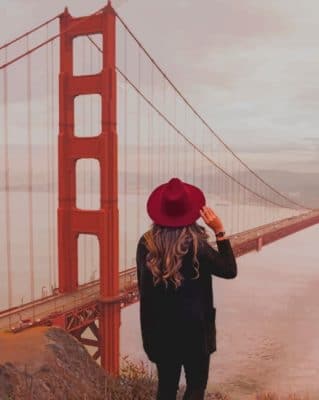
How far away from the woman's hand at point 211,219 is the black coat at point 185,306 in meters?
0.06

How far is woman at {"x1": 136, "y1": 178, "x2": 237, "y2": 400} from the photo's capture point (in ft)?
8.14

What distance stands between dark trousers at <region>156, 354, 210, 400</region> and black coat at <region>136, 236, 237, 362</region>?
6 centimetres

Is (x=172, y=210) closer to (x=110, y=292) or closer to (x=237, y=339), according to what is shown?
(x=110, y=292)

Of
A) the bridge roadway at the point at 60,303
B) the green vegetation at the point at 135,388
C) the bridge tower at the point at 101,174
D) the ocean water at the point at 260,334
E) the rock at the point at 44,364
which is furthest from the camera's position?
the ocean water at the point at 260,334

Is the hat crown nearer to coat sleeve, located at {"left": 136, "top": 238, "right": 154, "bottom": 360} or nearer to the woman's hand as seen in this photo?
the woman's hand

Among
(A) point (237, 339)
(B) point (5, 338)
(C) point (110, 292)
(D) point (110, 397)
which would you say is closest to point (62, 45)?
(C) point (110, 292)

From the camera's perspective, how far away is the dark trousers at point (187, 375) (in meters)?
2.70

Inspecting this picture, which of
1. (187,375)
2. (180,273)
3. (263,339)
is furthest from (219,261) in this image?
(263,339)

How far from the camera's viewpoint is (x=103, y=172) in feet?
47.2

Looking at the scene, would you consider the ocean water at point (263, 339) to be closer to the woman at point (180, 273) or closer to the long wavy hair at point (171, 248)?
the woman at point (180, 273)

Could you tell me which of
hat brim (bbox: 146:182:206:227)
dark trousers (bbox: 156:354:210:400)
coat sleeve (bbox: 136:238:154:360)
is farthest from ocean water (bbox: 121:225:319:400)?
hat brim (bbox: 146:182:206:227)

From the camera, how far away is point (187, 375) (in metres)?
2.80

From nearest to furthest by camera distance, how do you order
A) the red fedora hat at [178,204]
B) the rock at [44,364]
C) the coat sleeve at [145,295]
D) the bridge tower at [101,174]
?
the red fedora hat at [178,204]
the coat sleeve at [145,295]
the rock at [44,364]
the bridge tower at [101,174]

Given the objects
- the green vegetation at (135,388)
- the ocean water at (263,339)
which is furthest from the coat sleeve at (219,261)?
the ocean water at (263,339)
